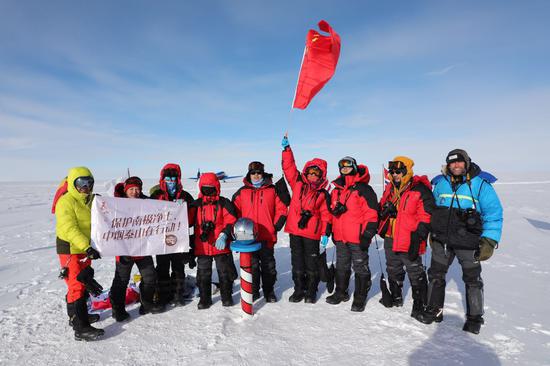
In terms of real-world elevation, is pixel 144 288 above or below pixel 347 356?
above

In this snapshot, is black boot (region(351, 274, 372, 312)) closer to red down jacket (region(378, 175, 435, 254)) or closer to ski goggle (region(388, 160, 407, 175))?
red down jacket (region(378, 175, 435, 254))

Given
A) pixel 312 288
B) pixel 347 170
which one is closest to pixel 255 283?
pixel 312 288

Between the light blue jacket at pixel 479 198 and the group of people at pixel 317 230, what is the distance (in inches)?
0.5

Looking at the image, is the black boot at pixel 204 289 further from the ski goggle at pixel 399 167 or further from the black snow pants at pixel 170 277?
the ski goggle at pixel 399 167

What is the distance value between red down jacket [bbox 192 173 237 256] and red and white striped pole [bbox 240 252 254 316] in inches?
18.6

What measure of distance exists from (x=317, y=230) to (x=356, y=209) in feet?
2.51

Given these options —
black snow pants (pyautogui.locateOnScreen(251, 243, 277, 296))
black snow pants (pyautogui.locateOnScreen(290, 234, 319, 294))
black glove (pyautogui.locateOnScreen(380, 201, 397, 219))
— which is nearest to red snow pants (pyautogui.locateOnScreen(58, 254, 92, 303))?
black snow pants (pyautogui.locateOnScreen(251, 243, 277, 296))

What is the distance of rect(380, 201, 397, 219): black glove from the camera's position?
4930 millimetres

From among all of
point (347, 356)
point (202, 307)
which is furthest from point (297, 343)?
point (202, 307)

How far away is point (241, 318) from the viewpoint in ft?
15.7

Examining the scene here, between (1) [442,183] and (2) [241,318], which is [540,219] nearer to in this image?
(1) [442,183]

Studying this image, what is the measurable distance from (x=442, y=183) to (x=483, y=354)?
225 cm

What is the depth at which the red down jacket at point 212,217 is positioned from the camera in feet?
17.2

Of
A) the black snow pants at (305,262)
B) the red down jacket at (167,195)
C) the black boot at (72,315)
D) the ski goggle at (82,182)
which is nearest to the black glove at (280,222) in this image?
the black snow pants at (305,262)
